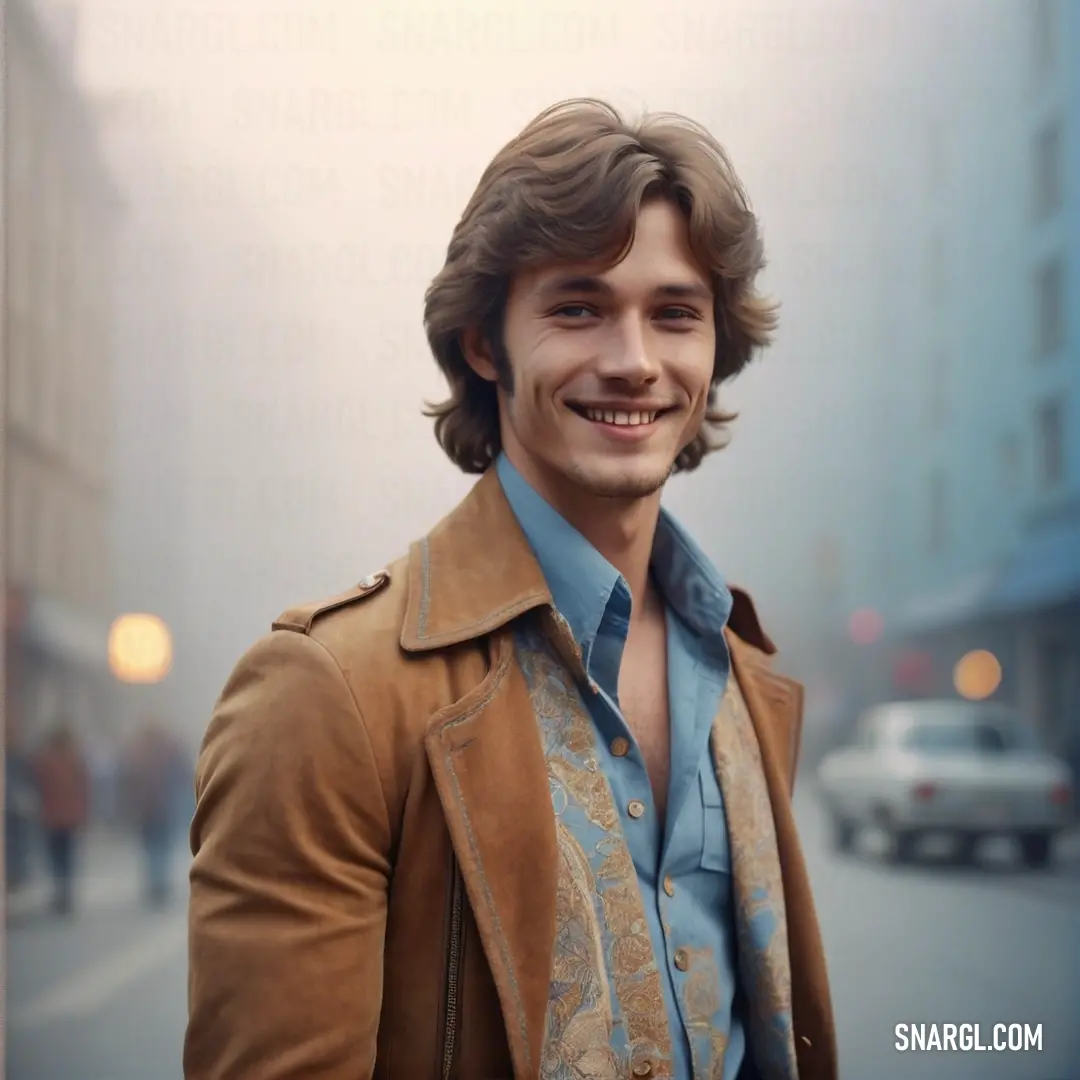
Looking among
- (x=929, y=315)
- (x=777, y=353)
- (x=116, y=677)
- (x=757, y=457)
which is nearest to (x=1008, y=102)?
(x=929, y=315)

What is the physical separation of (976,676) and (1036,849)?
337mm

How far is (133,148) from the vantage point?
204 cm

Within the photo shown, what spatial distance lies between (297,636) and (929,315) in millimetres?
1416

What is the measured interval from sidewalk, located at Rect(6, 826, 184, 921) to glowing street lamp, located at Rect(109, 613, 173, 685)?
0.26 m

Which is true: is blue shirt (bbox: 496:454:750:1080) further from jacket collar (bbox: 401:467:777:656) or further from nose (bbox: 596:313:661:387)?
nose (bbox: 596:313:661:387)

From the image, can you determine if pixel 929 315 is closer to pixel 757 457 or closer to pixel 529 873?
pixel 757 457

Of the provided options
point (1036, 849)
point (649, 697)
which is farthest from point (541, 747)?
point (1036, 849)

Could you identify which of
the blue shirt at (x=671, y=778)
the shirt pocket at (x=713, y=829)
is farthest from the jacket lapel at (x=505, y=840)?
the shirt pocket at (x=713, y=829)

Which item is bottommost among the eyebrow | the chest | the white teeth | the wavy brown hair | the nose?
the chest

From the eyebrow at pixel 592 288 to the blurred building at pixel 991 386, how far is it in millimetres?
898

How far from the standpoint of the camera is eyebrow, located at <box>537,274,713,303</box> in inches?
54.5

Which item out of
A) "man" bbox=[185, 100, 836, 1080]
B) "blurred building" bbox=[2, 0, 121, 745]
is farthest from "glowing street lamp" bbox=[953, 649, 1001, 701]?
"blurred building" bbox=[2, 0, 121, 745]

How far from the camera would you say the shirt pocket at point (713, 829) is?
1446mm

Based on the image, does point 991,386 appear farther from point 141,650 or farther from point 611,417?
point 141,650
